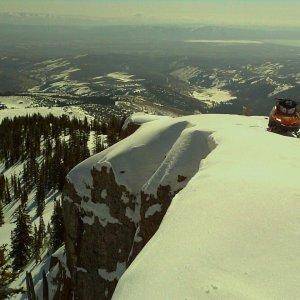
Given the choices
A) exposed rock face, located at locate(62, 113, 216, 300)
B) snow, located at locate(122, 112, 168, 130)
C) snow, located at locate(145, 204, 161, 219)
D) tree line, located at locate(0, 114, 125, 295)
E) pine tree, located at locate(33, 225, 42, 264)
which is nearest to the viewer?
snow, located at locate(145, 204, 161, 219)

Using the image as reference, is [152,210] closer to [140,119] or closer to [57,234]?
[140,119]

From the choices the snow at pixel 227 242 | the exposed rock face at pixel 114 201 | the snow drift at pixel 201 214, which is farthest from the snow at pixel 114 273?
the snow at pixel 227 242

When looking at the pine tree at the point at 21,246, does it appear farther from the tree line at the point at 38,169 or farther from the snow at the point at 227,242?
the snow at the point at 227,242

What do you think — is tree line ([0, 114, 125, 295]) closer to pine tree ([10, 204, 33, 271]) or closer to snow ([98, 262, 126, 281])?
pine tree ([10, 204, 33, 271])

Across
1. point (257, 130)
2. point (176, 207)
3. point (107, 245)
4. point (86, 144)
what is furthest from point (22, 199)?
point (176, 207)

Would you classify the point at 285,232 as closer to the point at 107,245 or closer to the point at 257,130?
the point at 257,130

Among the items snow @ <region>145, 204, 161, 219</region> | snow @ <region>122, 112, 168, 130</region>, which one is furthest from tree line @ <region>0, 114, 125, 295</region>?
snow @ <region>145, 204, 161, 219</region>
